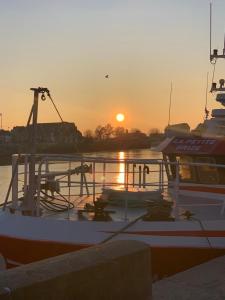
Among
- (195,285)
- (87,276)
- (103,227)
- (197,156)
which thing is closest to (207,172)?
(197,156)

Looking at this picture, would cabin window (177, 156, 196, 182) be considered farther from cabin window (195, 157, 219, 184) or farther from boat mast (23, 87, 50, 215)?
boat mast (23, 87, 50, 215)

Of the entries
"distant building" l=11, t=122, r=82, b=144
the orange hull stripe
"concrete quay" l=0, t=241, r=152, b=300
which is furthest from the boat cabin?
"concrete quay" l=0, t=241, r=152, b=300

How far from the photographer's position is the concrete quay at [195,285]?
6.32 m

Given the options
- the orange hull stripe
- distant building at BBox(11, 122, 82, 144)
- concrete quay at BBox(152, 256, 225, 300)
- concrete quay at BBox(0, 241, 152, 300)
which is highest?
distant building at BBox(11, 122, 82, 144)

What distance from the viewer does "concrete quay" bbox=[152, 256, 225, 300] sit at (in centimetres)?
632

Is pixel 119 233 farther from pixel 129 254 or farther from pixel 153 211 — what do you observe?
pixel 129 254

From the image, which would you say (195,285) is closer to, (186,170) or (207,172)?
(207,172)

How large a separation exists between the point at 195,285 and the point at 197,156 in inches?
157

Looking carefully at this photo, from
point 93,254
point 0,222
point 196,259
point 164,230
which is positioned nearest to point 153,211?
point 164,230

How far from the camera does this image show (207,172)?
10.3 meters

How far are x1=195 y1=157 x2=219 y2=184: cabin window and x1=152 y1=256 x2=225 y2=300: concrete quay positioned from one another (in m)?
2.50

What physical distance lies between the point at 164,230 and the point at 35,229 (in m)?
2.20

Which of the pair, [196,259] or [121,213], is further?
[121,213]

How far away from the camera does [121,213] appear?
31.0 feet
